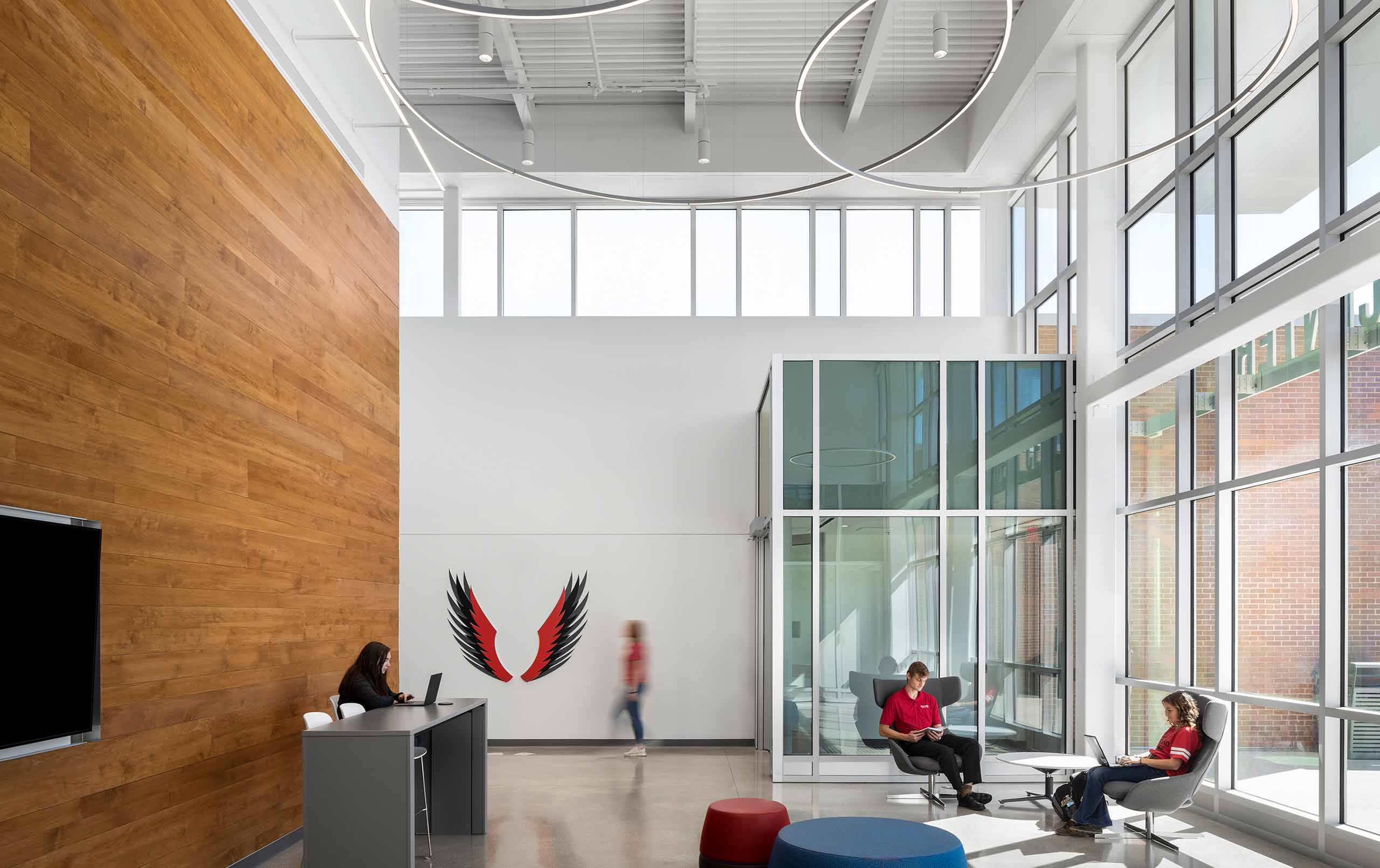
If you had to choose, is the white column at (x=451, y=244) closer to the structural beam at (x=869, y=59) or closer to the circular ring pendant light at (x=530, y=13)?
the structural beam at (x=869, y=59)

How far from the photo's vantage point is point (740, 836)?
636 centimetres

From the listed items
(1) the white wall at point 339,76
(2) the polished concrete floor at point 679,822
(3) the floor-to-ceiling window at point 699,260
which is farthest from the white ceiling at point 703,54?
(2) the polished concrete floor at point 679,822

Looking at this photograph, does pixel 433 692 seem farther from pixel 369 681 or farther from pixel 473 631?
pixel 473 631

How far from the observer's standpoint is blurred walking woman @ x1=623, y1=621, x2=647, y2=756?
41.3 ft

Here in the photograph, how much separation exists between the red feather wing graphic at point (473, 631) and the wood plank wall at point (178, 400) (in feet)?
14.8

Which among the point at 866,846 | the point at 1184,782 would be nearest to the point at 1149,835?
the point at 1184,782

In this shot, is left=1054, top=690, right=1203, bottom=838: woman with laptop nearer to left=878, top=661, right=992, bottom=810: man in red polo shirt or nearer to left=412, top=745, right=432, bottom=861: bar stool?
left=878, top=661, right=992, bottom=810: man in red polo shirt

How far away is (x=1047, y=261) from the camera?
1252 cm

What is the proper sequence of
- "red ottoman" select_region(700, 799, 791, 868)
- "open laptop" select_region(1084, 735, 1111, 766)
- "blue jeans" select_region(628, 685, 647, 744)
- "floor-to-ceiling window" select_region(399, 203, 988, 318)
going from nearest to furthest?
1. "red ottoman" select_region(700, 799, 791, 868)
2. "open laptop" select_region(1084, 735, 1111, 766)
3. "blue jeans" select_region(628, 685, 647, 744)
4. "floor-to-ceiling window" select_region(399, 203, 988, 318)

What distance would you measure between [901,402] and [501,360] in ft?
17.3

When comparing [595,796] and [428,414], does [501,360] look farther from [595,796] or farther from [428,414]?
[595,796]

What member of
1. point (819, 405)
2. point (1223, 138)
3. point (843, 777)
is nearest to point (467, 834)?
point (843, 777)

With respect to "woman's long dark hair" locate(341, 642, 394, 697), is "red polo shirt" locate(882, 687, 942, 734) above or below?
below

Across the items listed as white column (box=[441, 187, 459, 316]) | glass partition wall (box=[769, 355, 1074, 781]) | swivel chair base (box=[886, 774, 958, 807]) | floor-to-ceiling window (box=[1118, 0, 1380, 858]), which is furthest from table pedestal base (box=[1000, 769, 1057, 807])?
white column (box=[441, 187, 459, 316])
